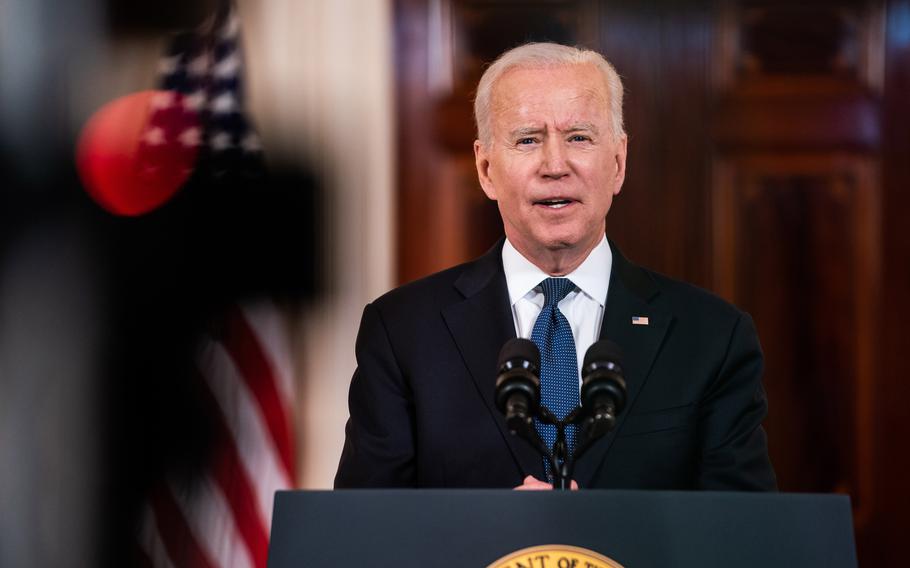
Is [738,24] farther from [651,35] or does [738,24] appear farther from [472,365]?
[472,365]

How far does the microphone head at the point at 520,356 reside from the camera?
50.2 inches

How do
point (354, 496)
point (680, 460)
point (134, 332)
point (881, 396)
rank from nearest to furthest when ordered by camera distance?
point (354, 496), point (680, 460), point (134, 332), point (881, 396)

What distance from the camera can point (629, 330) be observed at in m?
1.72

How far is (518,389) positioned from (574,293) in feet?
1.79

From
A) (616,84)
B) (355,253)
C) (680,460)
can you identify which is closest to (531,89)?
(616,84)

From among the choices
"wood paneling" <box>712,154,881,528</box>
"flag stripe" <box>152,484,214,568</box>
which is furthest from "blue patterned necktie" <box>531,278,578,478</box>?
"wood paneling" <box>712,154,881,528</box>

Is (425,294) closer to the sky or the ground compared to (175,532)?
closer to the sky

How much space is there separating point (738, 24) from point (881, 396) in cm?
116

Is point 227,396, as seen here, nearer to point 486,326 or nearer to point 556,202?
point 486,326

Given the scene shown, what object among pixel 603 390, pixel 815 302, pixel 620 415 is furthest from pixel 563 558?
pixel 815 302

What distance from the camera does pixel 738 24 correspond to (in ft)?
10.8

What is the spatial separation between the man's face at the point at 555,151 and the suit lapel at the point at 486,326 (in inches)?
4.9

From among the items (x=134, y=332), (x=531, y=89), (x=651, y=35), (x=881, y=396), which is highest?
(x=651, y=35)

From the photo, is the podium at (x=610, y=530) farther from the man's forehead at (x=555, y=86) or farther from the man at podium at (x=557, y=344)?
the man's forehead at (x=555, y=86)
